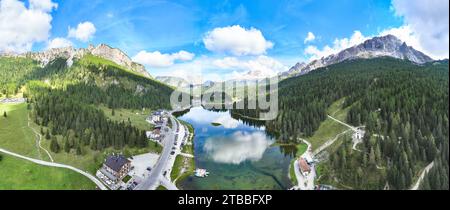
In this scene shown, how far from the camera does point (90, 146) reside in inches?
527

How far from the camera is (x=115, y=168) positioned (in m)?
12.5

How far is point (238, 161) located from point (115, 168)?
33.2 ft

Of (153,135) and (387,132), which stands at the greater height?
(387,132)

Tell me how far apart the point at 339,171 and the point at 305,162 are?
3.43 metres

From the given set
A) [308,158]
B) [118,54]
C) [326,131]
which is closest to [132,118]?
[118,54]

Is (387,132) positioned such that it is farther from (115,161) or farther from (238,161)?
(115,161)

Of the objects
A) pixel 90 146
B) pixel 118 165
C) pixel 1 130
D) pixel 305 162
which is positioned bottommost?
pixel 305 162

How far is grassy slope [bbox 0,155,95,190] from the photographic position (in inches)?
387
